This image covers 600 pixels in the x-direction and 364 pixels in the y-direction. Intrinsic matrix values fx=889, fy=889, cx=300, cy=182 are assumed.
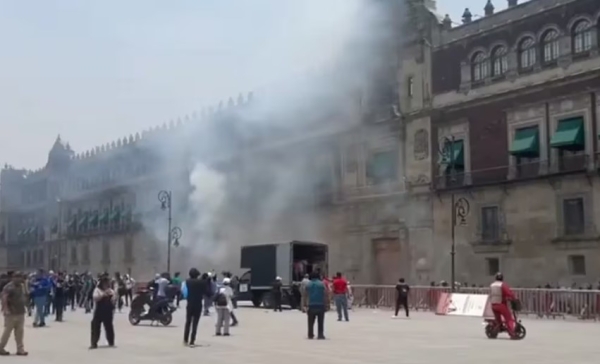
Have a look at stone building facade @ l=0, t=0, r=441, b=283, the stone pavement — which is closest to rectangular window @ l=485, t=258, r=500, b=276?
stone building facade @ l=0, t=0, r=441, b=283

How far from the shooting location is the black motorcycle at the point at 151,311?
26.9 metres

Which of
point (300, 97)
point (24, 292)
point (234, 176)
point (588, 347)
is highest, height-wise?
point (300, 97)

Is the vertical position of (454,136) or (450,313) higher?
(454,136)

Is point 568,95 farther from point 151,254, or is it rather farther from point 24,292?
point 151,254

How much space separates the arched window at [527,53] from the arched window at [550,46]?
0.57 metres

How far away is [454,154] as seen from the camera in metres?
43.6

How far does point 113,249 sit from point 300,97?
1306 inches

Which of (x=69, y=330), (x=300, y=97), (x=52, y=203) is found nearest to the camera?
(x=69, y=330)

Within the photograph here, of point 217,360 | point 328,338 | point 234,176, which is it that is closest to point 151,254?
point 234,176

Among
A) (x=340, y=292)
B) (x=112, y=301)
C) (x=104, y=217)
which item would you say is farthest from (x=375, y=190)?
(x=104, y=217)

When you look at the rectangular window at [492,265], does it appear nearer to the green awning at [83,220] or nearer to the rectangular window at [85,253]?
the rectangular window at [85,253]

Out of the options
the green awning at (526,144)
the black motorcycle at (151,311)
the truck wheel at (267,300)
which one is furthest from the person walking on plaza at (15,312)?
the green awning at (526,144)

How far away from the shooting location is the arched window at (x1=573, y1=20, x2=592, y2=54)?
3766 cm

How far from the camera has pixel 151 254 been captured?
231 feet
